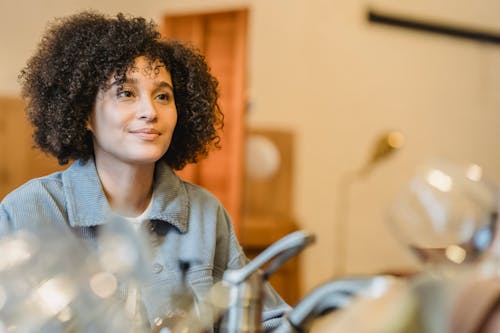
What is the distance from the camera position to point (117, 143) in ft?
2.51

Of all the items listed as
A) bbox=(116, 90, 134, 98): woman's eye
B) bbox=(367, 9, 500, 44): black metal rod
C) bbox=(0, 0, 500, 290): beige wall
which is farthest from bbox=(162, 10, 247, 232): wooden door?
bbox=(116, 90, 134, 98): woman's eye

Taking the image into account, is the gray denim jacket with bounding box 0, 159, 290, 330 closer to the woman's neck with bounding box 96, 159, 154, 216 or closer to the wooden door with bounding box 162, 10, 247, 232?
the woman's neck with bounding box 96, 159, 154, 216

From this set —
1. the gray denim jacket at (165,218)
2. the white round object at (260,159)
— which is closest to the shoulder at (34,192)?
the gray denim jacket at (165,218)

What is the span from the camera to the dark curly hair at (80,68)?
78cm

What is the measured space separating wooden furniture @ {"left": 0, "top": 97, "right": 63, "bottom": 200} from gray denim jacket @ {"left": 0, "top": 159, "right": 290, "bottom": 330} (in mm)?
611

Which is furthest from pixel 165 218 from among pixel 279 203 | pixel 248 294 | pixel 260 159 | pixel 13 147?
pixel 279 203

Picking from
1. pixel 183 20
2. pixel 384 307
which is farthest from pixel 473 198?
pixel 183 20

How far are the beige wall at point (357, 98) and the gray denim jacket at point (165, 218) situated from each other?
2156 millimetres

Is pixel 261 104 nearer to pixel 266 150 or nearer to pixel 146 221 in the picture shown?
pixel 266 150

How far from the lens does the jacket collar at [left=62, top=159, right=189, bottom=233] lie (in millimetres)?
729

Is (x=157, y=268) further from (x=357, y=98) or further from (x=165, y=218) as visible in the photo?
(x=357, y=98)

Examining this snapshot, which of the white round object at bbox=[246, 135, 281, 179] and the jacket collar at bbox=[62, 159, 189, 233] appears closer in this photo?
the jacket collar at bbox=[62, 159, 189, 233]

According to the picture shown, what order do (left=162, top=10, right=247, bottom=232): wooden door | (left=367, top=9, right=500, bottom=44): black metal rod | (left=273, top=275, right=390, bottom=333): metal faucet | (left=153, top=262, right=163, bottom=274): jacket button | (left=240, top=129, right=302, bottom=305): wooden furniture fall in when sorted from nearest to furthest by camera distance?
(left=273, top=275, right=390, bottom=333): metal faucet → (left=153, top=262, right=163, bottom=274): jacket button → (left=162, top=10, right=247, bottom=232): wooden door → (left=240, top=129, right=302, bottom=305): wooden furniture → (left=367, top=9, right=500, bottom=44): black metal rod

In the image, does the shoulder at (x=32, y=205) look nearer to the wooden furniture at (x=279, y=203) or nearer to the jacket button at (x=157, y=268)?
the jacket button at (x=157, y=268)
